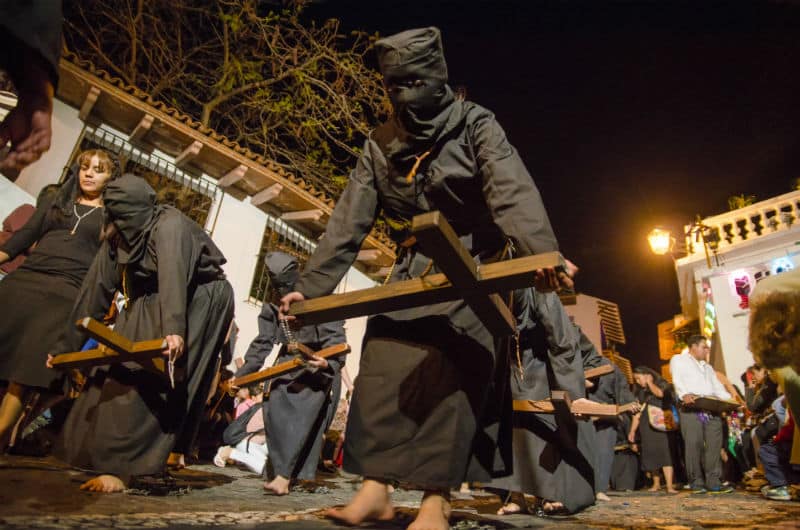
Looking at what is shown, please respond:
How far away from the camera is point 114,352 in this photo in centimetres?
284

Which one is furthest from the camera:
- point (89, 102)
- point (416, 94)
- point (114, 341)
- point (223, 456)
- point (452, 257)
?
point (89, 102)

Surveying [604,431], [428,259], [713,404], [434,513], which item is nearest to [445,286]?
[428,259]

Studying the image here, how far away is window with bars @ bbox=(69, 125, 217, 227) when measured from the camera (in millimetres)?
8977

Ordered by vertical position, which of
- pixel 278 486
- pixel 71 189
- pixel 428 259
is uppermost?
pixel 71 189

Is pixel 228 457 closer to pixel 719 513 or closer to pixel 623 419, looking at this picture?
pixel 719 513

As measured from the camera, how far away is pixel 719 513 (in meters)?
4.20

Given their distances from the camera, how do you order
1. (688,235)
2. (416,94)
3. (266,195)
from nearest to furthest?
1. (416,94)
2. (266,195)
3. (688,235)

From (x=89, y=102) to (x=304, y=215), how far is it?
4.44 meters

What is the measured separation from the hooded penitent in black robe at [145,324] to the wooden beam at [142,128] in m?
6.19

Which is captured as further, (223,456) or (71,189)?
(223,456)

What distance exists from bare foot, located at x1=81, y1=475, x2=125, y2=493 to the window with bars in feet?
23.4

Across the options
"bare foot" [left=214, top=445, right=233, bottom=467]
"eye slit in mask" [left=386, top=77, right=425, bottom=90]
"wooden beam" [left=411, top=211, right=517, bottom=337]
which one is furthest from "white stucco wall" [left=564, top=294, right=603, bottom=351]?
"wooden beam" [left=411, top=211, right=517, bottom=337]

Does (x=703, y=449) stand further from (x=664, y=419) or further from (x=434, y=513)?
(x=434, y=513)

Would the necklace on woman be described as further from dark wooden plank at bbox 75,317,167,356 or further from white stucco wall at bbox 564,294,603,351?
white stucco wall at bbox 564,294,603,351
